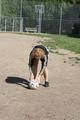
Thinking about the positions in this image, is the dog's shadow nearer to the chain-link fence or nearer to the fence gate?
the chain-link fence

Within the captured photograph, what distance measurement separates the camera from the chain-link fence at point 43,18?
129 feet

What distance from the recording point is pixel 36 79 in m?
9.68

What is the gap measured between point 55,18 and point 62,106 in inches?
1282

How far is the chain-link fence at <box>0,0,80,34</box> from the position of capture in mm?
39312

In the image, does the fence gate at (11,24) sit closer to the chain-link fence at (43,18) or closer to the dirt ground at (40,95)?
the chain-link fence at (43,18)

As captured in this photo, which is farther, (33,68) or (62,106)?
(33,68)

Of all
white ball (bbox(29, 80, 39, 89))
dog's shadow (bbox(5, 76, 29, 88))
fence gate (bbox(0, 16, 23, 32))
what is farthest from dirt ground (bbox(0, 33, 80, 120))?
fence gate (bbox(0, 16, 23, 32))

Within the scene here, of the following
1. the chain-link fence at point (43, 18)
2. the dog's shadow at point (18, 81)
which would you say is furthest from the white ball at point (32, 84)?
the chain-link fence at point (43, 18)

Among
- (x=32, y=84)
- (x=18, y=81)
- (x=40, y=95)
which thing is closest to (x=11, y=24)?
(x=18, y=81)

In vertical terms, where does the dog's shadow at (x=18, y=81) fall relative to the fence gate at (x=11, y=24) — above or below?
above

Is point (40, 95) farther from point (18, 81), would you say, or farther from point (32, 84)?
point (18, 81)

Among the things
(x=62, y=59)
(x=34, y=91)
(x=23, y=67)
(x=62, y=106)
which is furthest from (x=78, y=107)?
(x=62, y=59)

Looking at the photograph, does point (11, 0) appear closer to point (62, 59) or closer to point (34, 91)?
point (62, 59)

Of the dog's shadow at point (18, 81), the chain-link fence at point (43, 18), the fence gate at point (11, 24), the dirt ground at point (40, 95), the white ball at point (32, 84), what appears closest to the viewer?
the dirt ground at point (40, 95)
